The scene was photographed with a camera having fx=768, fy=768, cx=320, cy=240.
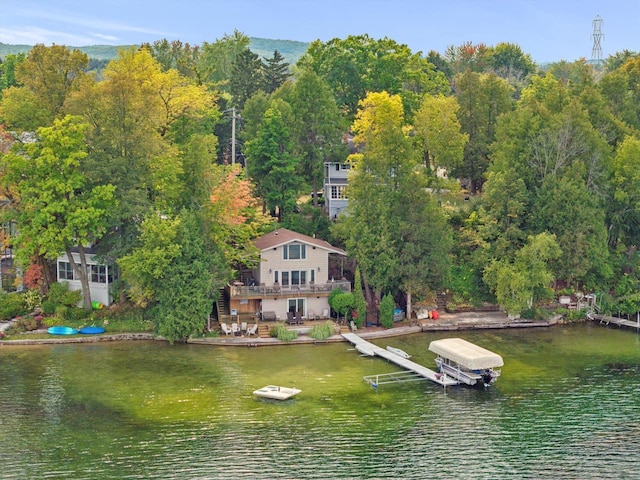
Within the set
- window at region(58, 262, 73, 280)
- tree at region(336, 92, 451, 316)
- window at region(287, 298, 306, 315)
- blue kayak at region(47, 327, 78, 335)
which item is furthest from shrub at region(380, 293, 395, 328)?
window at region(58, 262, 73, 280)

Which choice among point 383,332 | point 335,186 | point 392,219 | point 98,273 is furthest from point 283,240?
point 335,186

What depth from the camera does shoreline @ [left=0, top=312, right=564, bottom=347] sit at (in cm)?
5172

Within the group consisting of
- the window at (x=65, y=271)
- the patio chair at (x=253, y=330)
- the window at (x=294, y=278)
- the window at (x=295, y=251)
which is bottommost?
the patio chair at (x=253, y=330)

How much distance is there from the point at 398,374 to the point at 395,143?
1961cm

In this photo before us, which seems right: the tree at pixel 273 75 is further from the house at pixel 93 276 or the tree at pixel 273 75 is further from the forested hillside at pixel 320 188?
the house at pixel 93 276

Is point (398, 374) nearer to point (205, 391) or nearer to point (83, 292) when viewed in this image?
point (205, 391)

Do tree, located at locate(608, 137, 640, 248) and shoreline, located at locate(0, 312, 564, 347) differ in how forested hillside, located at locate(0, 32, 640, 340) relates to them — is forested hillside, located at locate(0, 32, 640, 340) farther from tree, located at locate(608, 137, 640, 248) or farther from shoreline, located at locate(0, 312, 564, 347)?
shoreline, located at locate(0, 312, 564, 347)

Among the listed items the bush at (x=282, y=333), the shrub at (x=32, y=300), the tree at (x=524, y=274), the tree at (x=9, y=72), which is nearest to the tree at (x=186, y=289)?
the bush at (x=282, y=333)

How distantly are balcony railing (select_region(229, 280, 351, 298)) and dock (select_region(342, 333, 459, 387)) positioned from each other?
670cm

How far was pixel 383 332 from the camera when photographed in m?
54.7

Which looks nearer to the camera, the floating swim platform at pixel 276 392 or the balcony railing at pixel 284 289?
the floating swim platform at pixel 276 392

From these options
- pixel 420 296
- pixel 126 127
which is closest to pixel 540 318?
pixel 420 296

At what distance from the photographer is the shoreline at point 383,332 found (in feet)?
170

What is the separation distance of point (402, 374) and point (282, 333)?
10011mm
